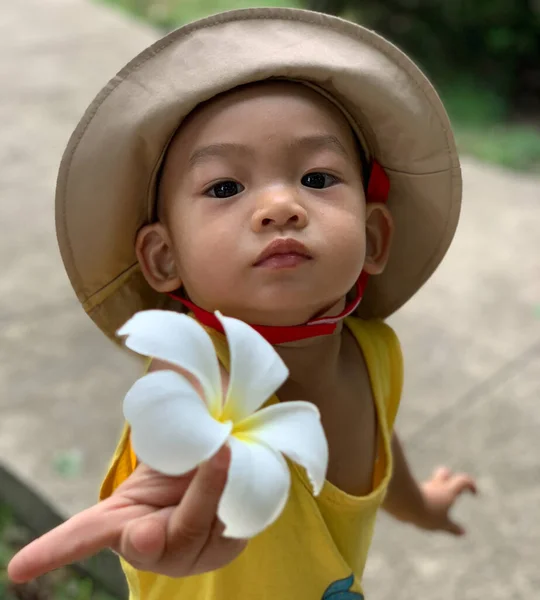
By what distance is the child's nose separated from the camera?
697 millimetres

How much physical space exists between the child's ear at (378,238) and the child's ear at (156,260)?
0.21m

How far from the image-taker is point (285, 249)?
70 cm

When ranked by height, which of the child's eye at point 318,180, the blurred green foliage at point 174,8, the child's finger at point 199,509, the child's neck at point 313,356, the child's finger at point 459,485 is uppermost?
the child's eye at point 318,180

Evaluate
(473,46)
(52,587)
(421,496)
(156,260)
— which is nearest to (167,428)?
(156,260)

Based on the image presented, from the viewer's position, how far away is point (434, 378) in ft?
6.95

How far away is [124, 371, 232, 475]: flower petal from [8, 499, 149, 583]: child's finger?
12cm

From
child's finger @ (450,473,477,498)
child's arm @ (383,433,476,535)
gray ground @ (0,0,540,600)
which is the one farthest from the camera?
gray ground @ (0,0,540,600)

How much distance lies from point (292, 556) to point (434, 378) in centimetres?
137

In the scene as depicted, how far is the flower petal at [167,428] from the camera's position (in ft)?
1.54

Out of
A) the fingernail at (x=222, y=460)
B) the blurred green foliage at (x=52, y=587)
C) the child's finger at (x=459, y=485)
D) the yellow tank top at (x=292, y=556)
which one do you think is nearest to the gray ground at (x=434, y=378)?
the blurred green foliage at (x=52, y=587)

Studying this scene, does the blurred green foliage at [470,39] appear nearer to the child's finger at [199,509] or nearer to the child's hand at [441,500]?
the child's hand at [441,500]

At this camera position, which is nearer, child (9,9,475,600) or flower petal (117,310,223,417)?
flower petal (117,310,223,417)

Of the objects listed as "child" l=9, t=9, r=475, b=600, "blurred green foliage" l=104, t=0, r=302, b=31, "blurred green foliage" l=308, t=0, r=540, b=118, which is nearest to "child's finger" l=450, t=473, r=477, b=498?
"child" l=9, t=9, r=475, b=600

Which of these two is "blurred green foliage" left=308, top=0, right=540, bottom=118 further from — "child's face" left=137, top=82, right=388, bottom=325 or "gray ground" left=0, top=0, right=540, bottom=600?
"child's face" left=137, top=82, right=388, bottom=325
